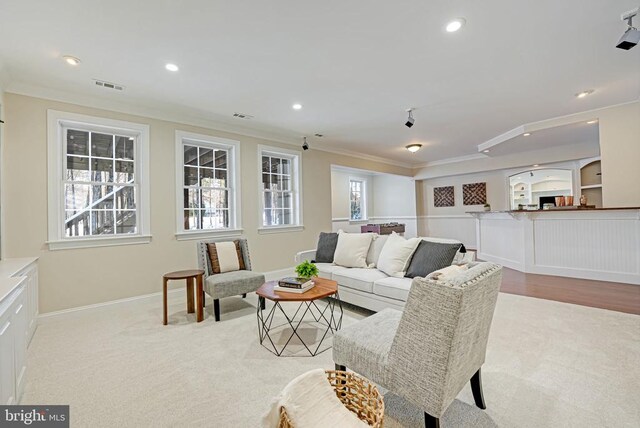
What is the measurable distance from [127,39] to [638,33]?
424 centimetres

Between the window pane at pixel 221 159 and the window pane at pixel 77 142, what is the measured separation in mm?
1724

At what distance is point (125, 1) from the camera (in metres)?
2.00

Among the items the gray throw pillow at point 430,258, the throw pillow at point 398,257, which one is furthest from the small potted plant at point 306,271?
the gray throw pillow at point 430,258

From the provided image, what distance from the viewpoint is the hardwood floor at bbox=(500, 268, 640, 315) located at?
3458 millimetres

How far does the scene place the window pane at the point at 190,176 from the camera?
14.4 feet

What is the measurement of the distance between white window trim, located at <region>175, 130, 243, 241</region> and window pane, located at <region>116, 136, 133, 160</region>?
1.94 feet

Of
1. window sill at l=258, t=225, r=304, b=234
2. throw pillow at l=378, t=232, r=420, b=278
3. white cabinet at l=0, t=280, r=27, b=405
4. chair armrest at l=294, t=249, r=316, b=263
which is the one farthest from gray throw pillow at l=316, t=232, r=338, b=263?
white cabinet at l=0, t=280, r=27, b=405

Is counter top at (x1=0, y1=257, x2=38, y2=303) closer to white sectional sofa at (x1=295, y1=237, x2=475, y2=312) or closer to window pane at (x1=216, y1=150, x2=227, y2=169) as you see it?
window pane at (x1=216, y1=150, x2=227, y2=169)

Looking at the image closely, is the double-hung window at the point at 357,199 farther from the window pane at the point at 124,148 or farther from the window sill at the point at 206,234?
the window pane at the point at 124,148

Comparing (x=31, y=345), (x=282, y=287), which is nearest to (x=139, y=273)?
(x=31, y=345)

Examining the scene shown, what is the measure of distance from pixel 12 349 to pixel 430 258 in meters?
3.25

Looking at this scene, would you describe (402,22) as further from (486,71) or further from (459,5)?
(486,71)

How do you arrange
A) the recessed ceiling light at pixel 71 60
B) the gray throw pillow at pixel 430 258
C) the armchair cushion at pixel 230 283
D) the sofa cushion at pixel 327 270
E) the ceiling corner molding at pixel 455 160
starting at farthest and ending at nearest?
the ceiling corner molding at pixel 455 160 → the sofa cushion at pixel 327 270 → the armchair cushion at pixel 230 283 → the gray throw pillow at pixel 430 258 → the recessed ceiling light at pixel 71 60

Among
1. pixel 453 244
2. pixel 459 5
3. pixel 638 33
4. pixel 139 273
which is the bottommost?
pixel 139 273
